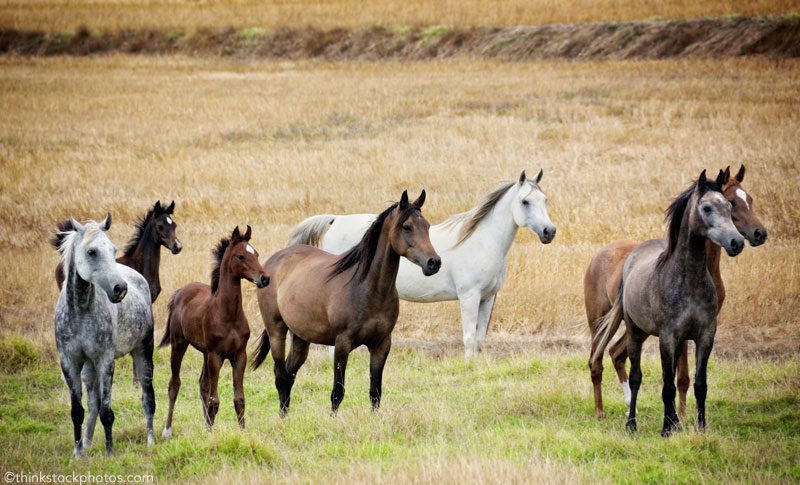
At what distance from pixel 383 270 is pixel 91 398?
2814 millimetres

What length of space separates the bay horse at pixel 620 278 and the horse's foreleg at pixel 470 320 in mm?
1842

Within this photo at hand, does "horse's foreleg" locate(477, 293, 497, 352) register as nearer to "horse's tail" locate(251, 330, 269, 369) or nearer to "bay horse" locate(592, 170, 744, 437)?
"horse's tail" locate(251, 330, 269, 369)

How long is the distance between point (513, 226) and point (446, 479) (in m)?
5.85

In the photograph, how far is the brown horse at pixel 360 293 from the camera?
27.5 ft

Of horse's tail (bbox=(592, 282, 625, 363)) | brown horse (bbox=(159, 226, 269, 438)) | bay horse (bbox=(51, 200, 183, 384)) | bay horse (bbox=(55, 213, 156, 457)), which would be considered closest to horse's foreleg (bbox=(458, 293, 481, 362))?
A: horse's tail (bbox=(592, 282, 625, 363))

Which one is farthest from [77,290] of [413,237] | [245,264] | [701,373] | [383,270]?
[701,373]

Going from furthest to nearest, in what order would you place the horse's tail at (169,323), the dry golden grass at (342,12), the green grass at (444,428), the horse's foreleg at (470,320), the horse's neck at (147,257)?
the dry golden grass at (342,12) → the horse's neck at (147,257) → the horse's foreleg at (470,320) → the horse's tail at (169,323) → the green grass at (444,428)

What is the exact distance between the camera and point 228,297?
859cm

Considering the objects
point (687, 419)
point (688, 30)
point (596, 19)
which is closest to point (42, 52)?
point (596, 19)

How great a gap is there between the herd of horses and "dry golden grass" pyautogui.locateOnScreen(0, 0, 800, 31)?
37.4 m

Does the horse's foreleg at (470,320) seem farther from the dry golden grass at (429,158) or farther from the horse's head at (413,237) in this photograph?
the horse's head at (413,237)

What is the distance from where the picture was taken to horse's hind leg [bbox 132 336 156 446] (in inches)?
338

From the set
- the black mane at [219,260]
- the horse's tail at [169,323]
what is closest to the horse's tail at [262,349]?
the horse's tail at [169,323]

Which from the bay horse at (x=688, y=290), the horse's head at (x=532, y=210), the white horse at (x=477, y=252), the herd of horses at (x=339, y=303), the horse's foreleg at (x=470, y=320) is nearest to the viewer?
the bay horse at (x=688, y=290)
